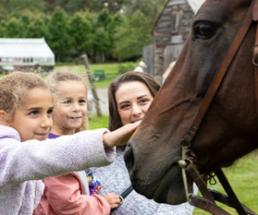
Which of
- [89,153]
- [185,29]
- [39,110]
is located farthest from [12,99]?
[185,29]

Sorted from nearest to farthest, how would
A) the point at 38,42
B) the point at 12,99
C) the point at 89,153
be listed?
the point at 89,153 < the point at 12,99 < the point at 38,42

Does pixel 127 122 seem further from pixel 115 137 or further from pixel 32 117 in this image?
pixel 115 137

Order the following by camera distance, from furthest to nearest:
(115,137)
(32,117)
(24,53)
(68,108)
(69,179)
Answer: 1. (24,53)
2. (68,108)
3. (69,179)
4. (32,117)
5. (115,137)

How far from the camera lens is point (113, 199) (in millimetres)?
2879

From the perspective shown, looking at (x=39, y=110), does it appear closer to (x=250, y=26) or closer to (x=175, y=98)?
(x=175, y=98)

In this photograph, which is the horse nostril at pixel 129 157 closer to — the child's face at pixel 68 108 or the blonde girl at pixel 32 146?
the blonde girl at pixel 32 146

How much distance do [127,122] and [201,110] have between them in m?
0.83

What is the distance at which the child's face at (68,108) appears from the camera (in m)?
3.08

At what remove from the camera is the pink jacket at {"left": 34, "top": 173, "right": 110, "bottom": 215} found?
273 centimetres

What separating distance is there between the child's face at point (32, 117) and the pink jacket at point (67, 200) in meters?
0.25

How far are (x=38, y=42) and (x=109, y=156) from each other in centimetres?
4544

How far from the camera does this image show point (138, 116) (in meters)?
3.06

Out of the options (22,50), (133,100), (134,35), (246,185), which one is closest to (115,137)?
(133,100)

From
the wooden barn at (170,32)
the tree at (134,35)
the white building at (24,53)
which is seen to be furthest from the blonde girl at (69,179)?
the white building at (24,53)
